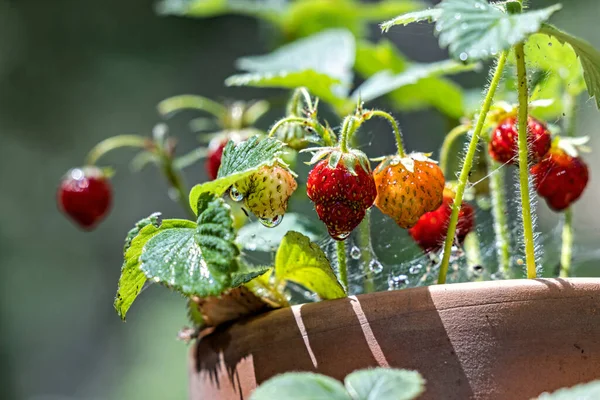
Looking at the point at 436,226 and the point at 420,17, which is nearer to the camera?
the point at 420,17

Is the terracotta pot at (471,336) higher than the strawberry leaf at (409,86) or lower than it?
lower

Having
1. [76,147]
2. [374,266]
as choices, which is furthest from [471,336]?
[76,147]

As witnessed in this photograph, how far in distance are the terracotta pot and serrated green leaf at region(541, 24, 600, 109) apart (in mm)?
133

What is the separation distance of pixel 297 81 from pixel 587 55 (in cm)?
51

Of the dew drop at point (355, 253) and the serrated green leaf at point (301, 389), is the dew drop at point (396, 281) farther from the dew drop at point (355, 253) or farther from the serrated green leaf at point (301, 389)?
the serrated green leaf at point (301, 389)

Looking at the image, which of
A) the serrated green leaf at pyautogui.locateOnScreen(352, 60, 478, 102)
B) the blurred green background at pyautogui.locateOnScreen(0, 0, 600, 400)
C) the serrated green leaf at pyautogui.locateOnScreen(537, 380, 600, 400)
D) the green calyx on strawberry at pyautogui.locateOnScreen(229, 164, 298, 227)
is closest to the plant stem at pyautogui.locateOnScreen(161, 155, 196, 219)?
the serrated green leaf at pyautogui.locateOnScreen(352, 60, 478, 102)

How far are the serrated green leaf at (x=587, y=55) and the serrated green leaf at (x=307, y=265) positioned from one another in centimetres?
21

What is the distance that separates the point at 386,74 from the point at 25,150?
3920 mm

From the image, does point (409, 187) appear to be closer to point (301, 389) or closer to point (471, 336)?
point (471, 336)

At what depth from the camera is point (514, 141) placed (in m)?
0.56

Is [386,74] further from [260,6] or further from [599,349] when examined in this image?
[599,349]

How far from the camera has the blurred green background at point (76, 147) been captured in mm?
4078

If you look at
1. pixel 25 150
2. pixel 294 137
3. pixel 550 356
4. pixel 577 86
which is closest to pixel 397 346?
pixel 550 356

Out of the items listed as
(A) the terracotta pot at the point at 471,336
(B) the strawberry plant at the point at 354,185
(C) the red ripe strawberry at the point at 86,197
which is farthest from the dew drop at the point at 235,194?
(C) the red ripe strawberry at the point at 86,197
